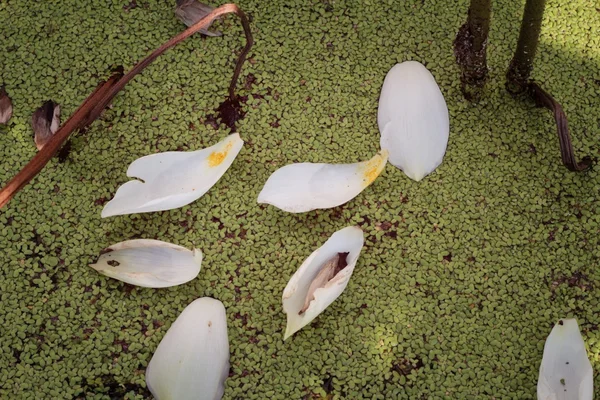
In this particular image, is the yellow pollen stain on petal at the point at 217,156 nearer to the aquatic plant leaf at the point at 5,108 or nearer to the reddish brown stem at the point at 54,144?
the reddish brown stem at the point at 54,144

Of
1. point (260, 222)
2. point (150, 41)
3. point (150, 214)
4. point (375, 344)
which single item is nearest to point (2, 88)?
point (150, 41)

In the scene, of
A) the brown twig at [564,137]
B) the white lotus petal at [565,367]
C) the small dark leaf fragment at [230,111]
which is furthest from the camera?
the small dark leaf fragment at [230,111]

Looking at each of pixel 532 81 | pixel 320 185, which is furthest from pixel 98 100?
pixel 532 81

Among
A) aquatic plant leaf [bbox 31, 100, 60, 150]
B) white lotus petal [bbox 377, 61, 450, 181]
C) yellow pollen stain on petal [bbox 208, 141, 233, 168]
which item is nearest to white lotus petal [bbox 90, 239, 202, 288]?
yellow pollen stain on petal [bbox 208, 141, 233, 168]

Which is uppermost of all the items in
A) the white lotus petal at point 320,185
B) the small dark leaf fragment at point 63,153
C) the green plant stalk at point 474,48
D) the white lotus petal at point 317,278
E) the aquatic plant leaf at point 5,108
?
the green plant stalk at point 474,48

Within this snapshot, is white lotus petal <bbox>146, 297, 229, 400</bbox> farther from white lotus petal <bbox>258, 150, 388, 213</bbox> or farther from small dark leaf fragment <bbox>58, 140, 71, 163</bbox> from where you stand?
small dark leaf fragment <bbox>58, 140, 71, 163</bbox>

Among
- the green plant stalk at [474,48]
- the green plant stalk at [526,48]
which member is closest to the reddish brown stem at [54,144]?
the green plant stalk at [474,48]
